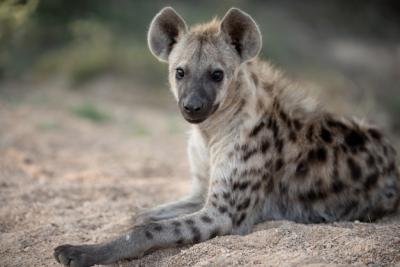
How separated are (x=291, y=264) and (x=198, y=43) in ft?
5.98

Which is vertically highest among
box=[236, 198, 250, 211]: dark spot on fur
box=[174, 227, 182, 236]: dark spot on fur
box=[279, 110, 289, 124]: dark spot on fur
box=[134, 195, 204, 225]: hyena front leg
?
box=[279, 110, 289, 124]: dark spot on fur

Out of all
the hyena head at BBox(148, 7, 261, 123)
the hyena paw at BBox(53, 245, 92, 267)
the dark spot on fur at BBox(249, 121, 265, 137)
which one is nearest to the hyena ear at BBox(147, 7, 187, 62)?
the hyena head at BBox(148, 7, 261, 123)

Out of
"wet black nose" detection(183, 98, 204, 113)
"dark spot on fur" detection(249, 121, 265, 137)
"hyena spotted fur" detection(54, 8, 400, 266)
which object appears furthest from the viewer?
"dark spot on fur" detection(249, 121, 265, 137)

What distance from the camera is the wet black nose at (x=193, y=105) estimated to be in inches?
161

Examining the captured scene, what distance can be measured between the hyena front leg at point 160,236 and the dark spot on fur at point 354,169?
0.95 m

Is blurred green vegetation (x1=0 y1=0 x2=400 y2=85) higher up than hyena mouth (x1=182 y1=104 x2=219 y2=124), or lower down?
higher up

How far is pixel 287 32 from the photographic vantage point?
15.0 m

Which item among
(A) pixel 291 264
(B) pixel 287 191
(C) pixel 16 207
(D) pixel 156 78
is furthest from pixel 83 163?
(D) pixel 156 78

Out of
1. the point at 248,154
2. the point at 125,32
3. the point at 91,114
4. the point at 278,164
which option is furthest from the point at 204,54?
the point at 125,32

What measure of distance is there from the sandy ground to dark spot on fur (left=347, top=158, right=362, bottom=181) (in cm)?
38

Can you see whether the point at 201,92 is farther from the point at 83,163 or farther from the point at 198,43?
the point at 83,163

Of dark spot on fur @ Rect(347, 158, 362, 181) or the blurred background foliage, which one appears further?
the blurred background foliage

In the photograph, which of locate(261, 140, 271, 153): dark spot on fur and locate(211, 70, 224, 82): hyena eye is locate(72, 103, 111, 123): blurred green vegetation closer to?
locate(211, 70, 224, 82): hyena eye

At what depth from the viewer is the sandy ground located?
3518 mm
